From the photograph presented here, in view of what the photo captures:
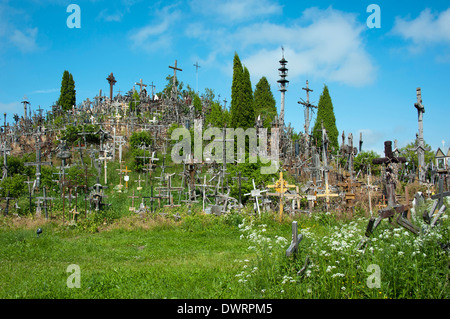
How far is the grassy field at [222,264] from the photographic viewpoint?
18.7 ft

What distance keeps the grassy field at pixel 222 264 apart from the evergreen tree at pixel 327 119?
22273mm

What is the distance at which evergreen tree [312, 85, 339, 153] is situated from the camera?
113 ft

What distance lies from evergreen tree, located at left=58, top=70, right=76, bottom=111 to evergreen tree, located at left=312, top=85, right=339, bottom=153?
82.6 feet

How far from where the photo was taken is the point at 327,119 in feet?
116

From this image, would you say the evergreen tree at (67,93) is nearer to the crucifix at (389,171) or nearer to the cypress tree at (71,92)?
the cypress tree at (71,92)

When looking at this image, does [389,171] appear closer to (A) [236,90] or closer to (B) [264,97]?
(A) [236,90]

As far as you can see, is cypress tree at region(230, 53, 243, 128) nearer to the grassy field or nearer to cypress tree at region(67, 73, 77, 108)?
the grassy field

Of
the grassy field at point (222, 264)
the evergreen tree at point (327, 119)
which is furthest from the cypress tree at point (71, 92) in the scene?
the grassy field at point (222, 264)

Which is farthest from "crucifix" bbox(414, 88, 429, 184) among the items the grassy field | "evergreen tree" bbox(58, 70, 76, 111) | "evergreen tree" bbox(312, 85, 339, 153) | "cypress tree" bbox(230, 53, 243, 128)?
"evergreen tree" bbox(58, 70, 76, 111)

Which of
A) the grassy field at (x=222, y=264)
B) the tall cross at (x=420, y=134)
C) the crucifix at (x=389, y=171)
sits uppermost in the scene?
the tall cross at (x=420, y=134)

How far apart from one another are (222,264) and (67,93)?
34.5 metres

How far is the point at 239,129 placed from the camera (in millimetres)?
26234
